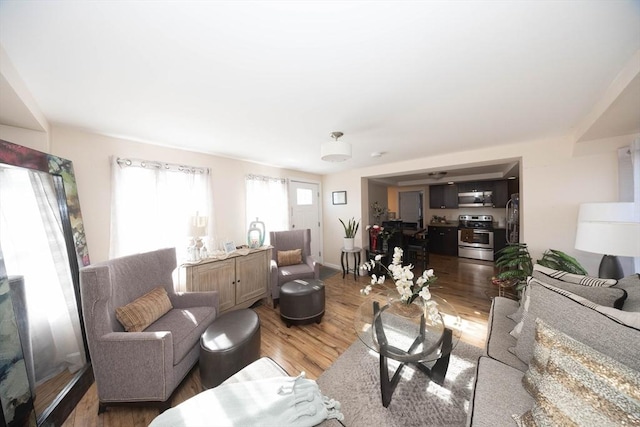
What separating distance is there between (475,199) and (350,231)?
11.5 feet

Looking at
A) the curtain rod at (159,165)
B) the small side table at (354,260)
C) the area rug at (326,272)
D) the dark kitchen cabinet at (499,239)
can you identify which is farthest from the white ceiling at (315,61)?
the dark kitchen cabinet at (499,239)

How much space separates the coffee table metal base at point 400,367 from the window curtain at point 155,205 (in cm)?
225

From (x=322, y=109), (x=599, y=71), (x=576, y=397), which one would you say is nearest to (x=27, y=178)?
(x=322, y=109)

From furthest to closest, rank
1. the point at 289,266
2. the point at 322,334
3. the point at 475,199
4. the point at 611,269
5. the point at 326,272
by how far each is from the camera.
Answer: the point at 475,199
the point at 326,272
the point at 289,266
the point at 322,334
the point at 611,269

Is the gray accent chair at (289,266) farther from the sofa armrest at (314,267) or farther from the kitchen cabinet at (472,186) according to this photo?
the kitchen cabinet at (472,186)

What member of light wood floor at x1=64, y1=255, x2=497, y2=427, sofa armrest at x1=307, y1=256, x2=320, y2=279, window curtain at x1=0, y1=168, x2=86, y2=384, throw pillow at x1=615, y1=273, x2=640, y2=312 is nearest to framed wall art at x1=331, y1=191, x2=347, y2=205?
light wood floor at x1=64, y1=255, x2=497, y2=427

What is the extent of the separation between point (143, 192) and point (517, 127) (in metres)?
4.27

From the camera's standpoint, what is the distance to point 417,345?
146cm

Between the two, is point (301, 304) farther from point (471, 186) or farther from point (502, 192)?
point (502, 192)

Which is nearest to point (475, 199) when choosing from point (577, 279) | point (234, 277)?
point (577, 279)

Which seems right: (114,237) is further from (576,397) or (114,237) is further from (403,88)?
(576,397)

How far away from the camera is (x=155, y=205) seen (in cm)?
234

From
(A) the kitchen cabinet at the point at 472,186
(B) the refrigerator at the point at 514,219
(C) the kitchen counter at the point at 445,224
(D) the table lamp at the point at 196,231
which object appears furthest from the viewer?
(C) the kitchen counter at the point at 445,224

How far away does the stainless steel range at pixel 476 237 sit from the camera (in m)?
4.69
